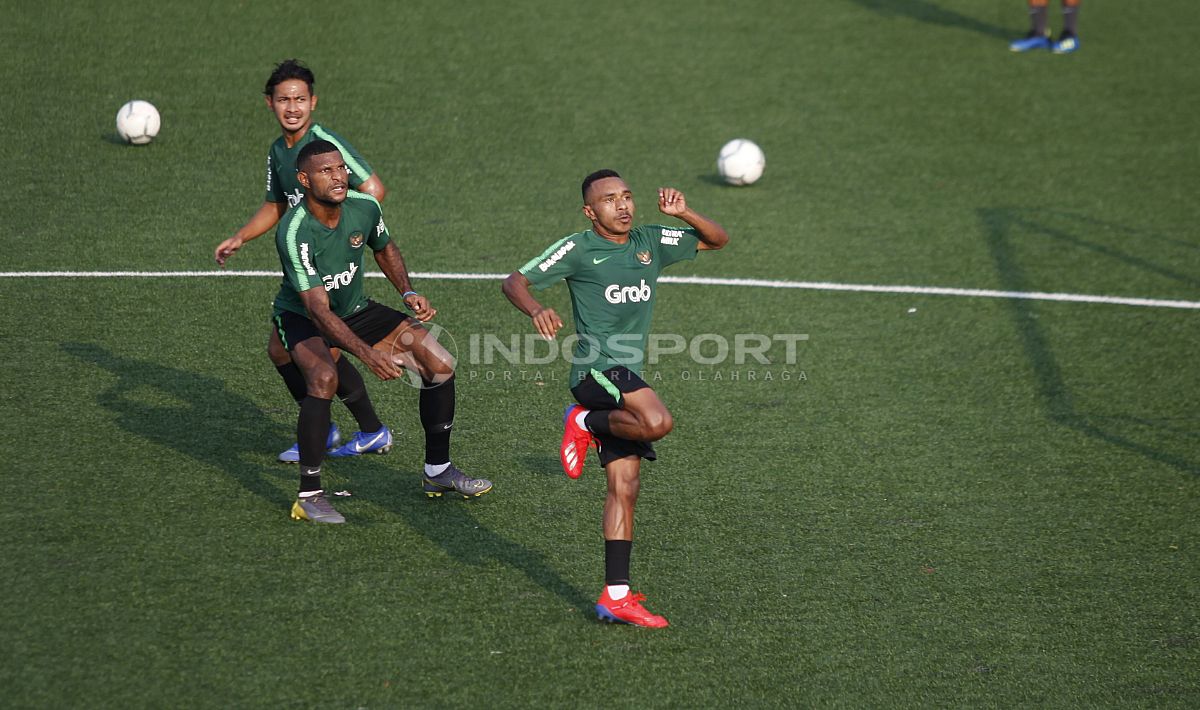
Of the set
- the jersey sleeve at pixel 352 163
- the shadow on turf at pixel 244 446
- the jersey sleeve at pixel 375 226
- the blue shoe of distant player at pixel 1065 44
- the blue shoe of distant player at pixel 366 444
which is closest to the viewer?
the shadow on turf at pixel 244 446

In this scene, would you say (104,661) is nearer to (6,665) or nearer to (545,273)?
(6,665)

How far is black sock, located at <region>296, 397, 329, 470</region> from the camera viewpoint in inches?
277

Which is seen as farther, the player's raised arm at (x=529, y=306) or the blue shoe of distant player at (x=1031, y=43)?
the blue shoe of distant player at (x=1031, y=43)

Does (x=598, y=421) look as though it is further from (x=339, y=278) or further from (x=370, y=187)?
(x=370, y=187)

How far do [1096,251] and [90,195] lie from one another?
9.69m

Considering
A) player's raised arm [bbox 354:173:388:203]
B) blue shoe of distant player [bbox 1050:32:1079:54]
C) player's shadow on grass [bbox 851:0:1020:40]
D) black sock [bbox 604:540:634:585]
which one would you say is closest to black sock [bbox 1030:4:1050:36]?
blue shoe of distant player [bbox 1050:32:1079:54]

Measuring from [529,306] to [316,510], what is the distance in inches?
74.1

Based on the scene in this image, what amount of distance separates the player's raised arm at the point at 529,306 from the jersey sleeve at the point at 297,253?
127 centimetres

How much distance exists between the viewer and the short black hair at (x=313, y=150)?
7000mm

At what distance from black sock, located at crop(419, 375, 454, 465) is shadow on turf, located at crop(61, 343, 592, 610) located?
0.31m

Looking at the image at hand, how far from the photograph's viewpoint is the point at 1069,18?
16.2m

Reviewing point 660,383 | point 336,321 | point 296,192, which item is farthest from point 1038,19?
point 336,321

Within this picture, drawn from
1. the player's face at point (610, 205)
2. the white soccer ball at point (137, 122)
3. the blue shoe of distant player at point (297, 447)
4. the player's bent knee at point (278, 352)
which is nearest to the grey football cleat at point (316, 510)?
the blue shoe of distant player at point (297, 447)

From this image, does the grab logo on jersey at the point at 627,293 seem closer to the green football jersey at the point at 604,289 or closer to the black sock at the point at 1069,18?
the green football jersey at the point at 604,289
